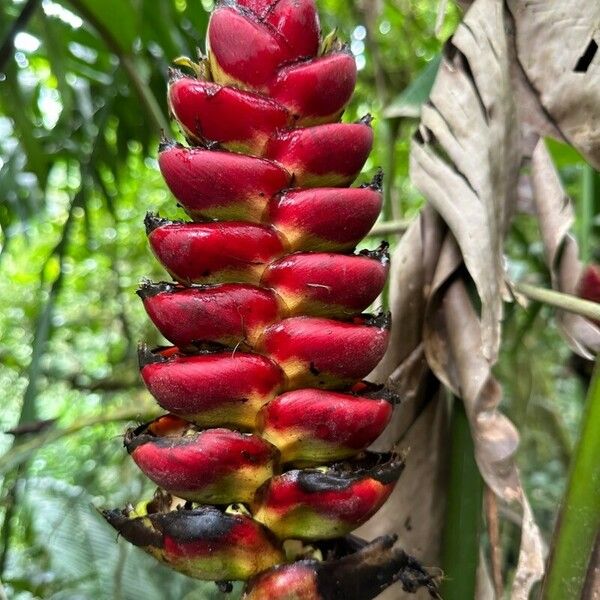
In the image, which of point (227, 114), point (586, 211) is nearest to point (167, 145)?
point (227, 114)

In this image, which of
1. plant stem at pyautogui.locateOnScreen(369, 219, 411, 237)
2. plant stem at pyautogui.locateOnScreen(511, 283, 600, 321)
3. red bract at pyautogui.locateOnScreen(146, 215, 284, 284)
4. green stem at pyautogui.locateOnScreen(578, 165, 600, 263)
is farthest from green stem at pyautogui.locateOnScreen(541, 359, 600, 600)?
green stem at pyautogui.locateOnScreen(578, 165, 600, 263)

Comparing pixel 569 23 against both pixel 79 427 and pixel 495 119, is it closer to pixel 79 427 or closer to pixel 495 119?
pixel 495 119

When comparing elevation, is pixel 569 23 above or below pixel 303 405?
above

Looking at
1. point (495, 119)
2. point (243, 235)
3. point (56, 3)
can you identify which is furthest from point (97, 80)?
point (243, 235)

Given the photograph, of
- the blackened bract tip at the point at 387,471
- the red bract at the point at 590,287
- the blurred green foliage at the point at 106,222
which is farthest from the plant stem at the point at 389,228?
the blackened bract tip at the point at 387,471

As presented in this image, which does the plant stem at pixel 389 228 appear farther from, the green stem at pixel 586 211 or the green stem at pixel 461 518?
the green stem at pixel 586 211

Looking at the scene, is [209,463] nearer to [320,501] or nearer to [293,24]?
[320,501]

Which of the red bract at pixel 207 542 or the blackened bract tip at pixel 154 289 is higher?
the blackened bract tip at pixel 154 289
